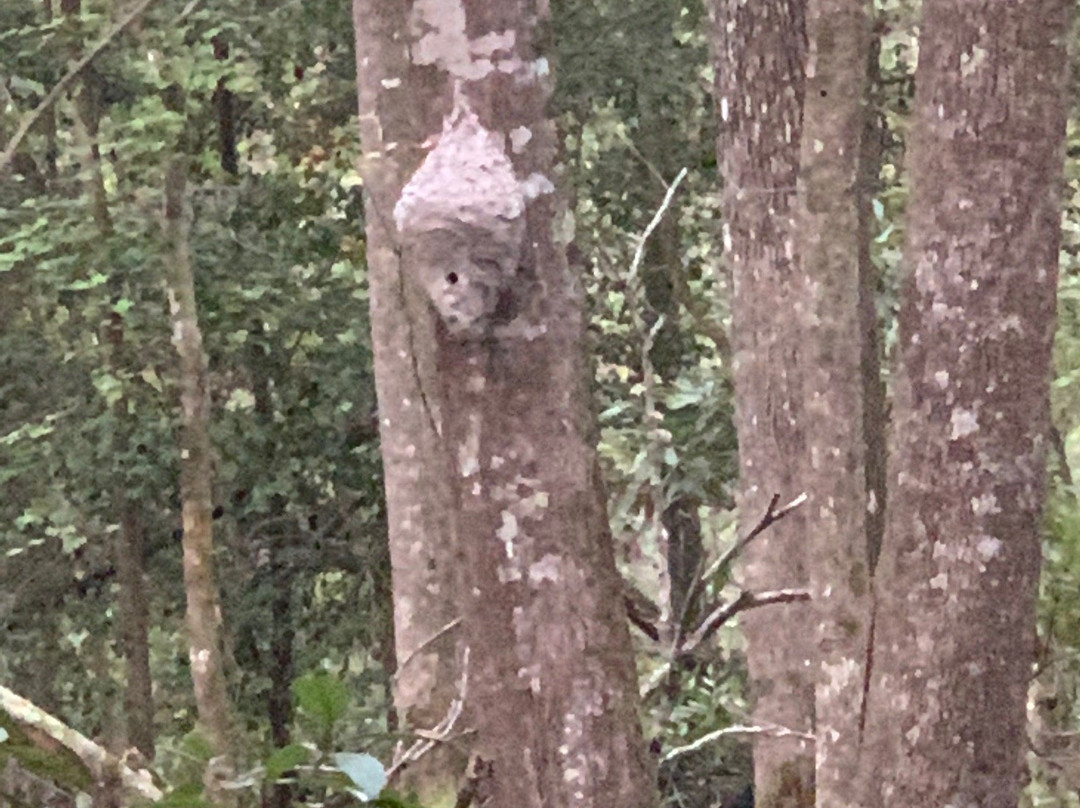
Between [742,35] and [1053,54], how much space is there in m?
2.22

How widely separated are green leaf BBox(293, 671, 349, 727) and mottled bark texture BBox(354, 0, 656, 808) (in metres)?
0.16

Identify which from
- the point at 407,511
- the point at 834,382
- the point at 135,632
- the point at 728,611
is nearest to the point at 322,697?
the point at 728,611

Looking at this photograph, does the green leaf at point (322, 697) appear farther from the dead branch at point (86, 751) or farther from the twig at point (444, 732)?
the dead branch at point (86, 751)

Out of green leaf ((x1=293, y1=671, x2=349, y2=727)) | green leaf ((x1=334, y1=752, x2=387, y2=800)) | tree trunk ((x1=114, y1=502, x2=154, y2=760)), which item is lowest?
tree trunk ((x1=114, y1=502, x2=154, y2=760))

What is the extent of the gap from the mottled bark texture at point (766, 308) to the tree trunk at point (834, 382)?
1501 millimetres

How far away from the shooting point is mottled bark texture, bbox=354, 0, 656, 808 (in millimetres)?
1385

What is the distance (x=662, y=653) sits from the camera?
1671 mm

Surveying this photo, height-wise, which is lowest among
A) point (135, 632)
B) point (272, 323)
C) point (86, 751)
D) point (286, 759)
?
point (135, 632)

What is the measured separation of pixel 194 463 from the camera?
5.48 m

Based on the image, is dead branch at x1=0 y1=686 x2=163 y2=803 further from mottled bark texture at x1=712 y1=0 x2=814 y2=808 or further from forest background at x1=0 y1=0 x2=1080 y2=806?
forest background at x1=0 y1=0 x2=1080 y2=806

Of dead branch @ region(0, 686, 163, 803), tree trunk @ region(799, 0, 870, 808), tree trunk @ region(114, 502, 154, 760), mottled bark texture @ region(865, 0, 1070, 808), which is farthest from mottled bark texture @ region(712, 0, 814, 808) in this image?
tree trunk @ region(114, 502, 154, 760)

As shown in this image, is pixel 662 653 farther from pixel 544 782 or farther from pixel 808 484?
pixel 808 484

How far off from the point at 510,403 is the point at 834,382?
2.94 ft

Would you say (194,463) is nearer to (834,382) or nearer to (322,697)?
(834,382)
